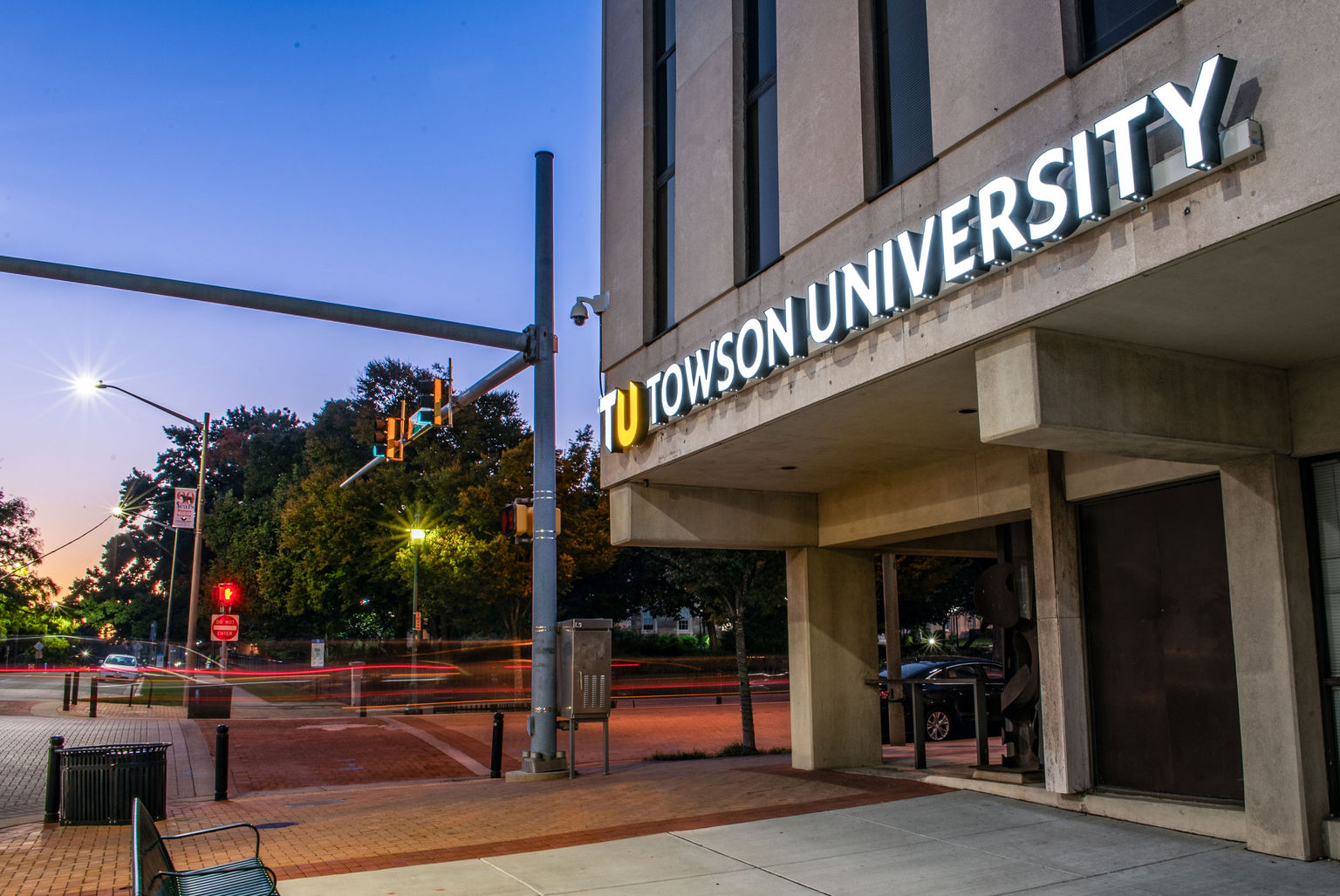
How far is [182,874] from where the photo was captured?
17.7 ft

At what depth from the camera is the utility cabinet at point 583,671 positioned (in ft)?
45.4

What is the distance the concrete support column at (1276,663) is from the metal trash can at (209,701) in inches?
946

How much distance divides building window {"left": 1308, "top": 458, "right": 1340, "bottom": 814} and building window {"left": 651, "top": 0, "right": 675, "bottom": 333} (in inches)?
301

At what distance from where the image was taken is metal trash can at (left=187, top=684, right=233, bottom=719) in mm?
26031

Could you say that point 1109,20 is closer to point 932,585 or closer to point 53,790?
point 53,790

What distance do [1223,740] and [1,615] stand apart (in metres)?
32.4

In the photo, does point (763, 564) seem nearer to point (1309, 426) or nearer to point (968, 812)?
point (968, 812)

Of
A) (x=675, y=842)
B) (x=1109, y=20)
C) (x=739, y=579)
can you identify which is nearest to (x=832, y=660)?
(x=739, y=579)

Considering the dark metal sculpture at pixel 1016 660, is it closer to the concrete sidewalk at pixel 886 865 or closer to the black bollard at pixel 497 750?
the concrete sidewalk at pixel 886 865

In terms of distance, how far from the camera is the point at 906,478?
513 inches

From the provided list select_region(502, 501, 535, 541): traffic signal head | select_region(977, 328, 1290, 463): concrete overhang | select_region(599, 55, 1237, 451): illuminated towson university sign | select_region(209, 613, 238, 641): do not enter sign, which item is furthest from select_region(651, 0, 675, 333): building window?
select_region(209, 613, 238, 641): do not enter sign

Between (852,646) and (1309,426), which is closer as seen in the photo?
(1309,426)

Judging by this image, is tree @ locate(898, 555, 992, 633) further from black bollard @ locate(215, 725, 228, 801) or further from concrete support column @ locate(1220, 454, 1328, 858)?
black bollard @ locate(215, 725, 228, 801)

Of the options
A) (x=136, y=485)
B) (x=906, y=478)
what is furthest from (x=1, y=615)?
(x=136, y=485)
